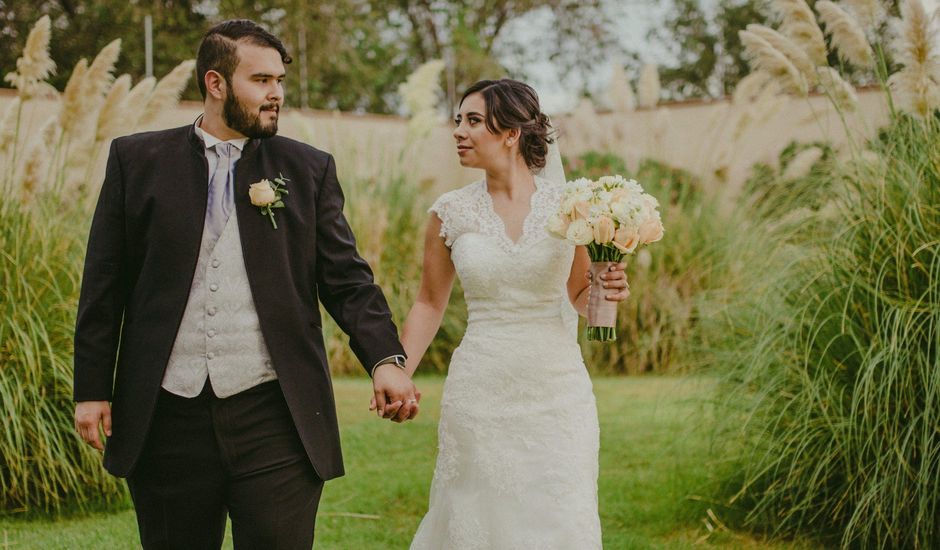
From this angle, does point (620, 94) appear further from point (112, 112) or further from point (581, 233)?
point (581, 233)

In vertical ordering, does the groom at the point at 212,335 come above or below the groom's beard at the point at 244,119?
below

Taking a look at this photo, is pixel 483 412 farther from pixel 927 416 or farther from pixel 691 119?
pixel 691 119

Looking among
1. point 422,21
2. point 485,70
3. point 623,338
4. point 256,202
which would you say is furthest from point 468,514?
point 422,21

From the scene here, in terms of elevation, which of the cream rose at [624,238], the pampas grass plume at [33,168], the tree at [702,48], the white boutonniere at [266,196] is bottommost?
the cream rose at [624,238]

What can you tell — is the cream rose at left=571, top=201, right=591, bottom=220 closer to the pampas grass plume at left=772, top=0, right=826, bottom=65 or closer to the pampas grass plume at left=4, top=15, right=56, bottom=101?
the pampas grass plume at left=772, top=0, right=826, bottom=65

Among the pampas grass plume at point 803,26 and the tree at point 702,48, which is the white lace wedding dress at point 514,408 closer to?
the pampas grass plume at point 803,26

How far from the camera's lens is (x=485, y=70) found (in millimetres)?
26953

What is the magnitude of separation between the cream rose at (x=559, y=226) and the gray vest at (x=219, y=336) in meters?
1.19

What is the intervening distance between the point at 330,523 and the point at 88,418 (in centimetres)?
287

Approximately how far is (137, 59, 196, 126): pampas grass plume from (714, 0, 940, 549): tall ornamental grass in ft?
11.4

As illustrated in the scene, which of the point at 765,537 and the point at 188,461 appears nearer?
the point at 188,461

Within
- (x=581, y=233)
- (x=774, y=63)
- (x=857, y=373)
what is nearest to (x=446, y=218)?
(x=581, y=233)

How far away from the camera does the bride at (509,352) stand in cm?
380

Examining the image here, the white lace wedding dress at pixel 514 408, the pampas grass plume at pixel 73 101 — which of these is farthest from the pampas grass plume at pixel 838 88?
the pampas grass plume at pixel 73 101
